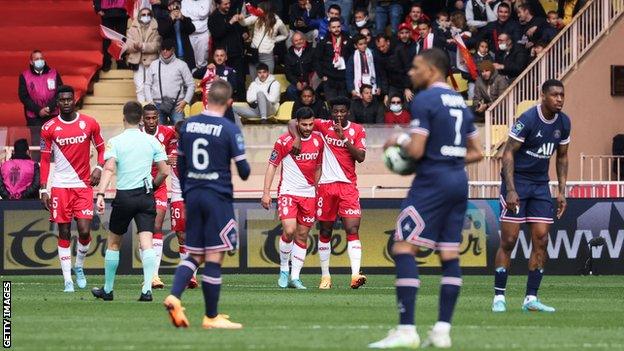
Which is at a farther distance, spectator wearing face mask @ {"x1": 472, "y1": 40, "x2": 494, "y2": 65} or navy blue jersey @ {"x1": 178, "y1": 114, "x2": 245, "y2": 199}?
spectator wearing face mask @ {"x1": 472, "y1": 40, "x2": 494, "y2": 65}

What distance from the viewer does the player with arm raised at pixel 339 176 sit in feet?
77.1

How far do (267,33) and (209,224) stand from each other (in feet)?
59.1

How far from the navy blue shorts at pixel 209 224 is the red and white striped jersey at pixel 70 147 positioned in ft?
21.6

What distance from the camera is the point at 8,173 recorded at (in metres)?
28.9

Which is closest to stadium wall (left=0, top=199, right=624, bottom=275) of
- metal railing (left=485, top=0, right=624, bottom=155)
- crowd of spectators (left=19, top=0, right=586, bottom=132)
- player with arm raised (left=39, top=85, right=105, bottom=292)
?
crowd of spectators (left=19, top=0, right=586, bottom=132)

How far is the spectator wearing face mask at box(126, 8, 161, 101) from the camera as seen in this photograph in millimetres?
33531

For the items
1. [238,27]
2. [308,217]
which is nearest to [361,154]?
[308,217]

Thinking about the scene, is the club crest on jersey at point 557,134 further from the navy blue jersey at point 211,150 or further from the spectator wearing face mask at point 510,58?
the spectator wearing face mask at point 510,58

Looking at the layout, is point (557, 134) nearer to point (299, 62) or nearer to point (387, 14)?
point (299, 62)

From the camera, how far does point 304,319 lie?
1708 cm

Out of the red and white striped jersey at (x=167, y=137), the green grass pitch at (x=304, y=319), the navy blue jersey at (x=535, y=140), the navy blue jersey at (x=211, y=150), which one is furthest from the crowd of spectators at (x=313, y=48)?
the navy blue jersey at (x=211, y=150)

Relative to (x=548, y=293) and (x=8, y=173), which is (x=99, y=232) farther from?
(x=548, y=293)

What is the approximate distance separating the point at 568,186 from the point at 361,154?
6561mm

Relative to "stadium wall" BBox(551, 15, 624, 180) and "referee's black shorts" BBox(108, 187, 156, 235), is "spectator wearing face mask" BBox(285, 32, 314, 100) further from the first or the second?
"referee's black shorts" BBox(108, 187, 156, 235)
